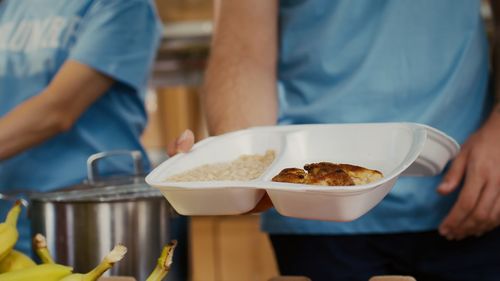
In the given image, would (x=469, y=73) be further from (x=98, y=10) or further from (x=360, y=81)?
(x=98, y=10)

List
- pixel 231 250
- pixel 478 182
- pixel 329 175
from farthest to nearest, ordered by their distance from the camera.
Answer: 1. pixel 231 250
2. pixel 478 182
3. pixel 329 175

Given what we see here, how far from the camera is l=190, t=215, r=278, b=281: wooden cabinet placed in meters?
2.70

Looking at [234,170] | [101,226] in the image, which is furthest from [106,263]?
[101,226]

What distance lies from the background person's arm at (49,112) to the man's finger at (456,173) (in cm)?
65

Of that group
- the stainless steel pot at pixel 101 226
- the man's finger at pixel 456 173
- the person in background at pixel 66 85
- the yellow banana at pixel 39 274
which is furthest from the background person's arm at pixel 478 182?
the person in background at pixel 66 85

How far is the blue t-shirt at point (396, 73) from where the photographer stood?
36.3 inches

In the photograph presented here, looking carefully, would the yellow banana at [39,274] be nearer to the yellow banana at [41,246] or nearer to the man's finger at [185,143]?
the yellow banana at [41,246]

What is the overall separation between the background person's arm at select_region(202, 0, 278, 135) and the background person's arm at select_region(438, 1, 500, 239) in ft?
0.81

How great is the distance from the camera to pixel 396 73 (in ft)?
3.02

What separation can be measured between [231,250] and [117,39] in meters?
1.69

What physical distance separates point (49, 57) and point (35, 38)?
0.15 ft

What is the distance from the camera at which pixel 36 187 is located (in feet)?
4.03

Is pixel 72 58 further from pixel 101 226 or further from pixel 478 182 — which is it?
pixel 478 182

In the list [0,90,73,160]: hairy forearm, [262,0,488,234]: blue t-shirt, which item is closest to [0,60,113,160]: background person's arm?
[0,90,73,160]: hairy forearm
